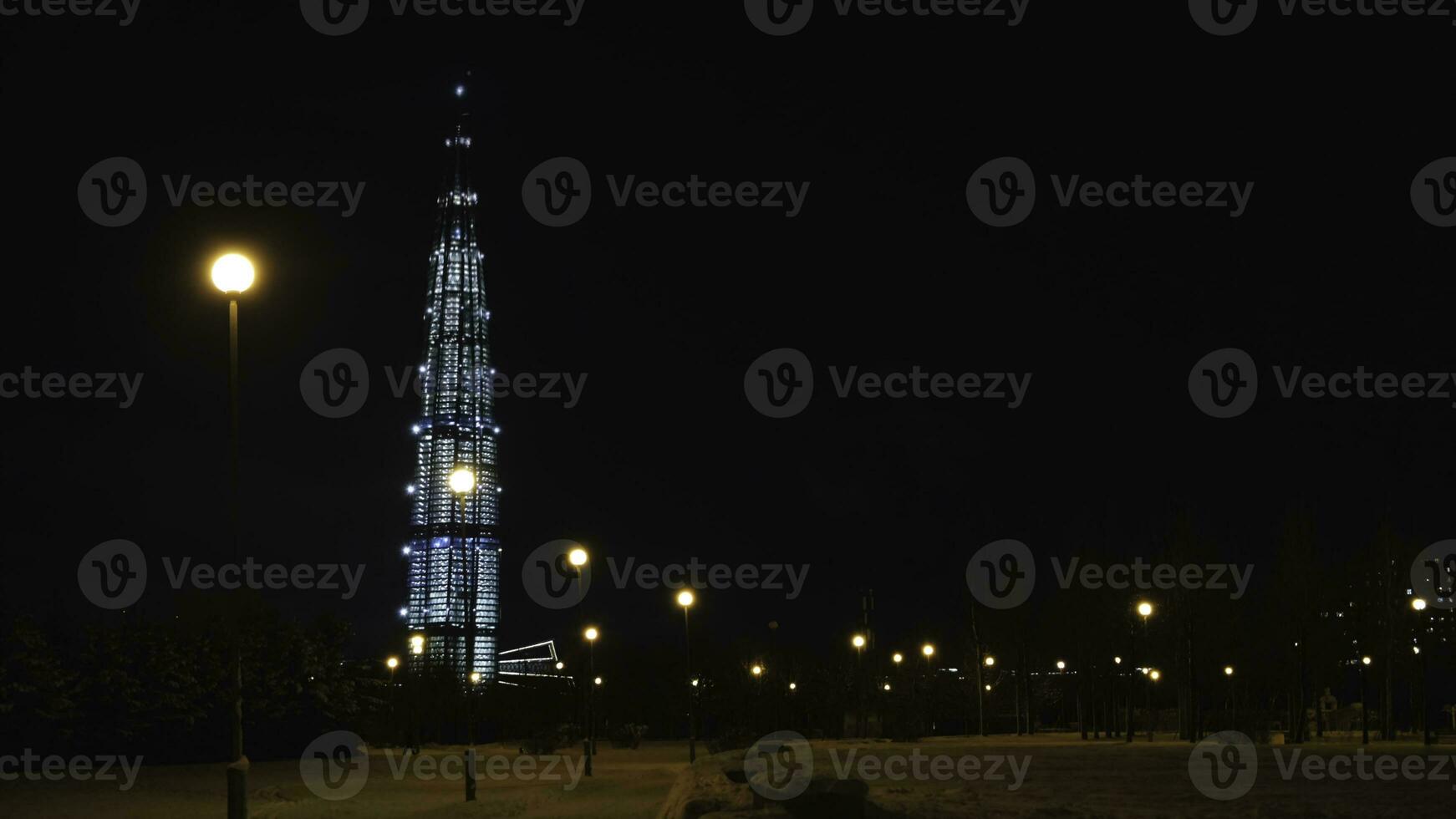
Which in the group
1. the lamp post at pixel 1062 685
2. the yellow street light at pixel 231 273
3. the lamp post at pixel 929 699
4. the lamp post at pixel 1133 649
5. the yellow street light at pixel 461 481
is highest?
the yellow street light at pixel 231 273

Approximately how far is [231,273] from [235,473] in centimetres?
231

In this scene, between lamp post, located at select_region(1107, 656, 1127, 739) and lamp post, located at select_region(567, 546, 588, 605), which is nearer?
lamp post, located at select_region(567, 546, 588, 605)

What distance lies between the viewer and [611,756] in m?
53.1

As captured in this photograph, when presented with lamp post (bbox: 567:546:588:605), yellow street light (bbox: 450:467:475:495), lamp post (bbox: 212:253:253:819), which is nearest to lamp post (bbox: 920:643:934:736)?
lamp post (bbox: 567:546:588:605)

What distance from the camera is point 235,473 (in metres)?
15.5

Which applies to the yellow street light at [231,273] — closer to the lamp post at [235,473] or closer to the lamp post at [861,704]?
the lamp post at [235,473]

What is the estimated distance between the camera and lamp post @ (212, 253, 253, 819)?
14.5 metres

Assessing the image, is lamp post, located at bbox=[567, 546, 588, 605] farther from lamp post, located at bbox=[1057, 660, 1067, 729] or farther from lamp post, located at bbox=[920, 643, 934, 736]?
Answer: lamp post, located at bbox=[1057, 660, 1067, 729]

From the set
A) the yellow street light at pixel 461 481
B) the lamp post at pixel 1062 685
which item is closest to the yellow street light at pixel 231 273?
the yellow street light at pixel 461 481

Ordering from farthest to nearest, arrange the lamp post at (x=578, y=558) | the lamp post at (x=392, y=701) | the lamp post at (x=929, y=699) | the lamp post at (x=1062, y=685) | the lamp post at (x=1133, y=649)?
the lamp post at (x=1062, y=685)
the lamp post at (x=392, y=701)
the lamp post at (x=929, y=699)
the lamp post at (x=1133, y=649)
the lamp post at (x=578, y=558)

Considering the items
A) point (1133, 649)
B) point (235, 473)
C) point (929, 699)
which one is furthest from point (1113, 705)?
point (235, 473)

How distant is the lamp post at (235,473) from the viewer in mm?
14539

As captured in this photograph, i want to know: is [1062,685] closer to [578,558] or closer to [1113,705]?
[1113,705]

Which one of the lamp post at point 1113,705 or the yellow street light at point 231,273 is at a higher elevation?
the yellow street light at point 231,273
